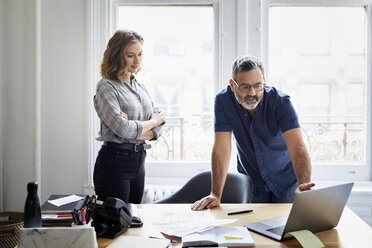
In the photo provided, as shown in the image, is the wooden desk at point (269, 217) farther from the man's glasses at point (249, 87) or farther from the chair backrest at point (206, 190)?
the man's glasses at point (249, 87)

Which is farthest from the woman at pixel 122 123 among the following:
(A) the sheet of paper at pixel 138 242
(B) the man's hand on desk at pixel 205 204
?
(A) the sheet of paper at pixel 138 242

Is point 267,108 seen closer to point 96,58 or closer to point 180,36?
point 180,36

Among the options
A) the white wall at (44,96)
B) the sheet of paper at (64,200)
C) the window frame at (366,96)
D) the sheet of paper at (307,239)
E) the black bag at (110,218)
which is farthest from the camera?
the window frame at (366,96)

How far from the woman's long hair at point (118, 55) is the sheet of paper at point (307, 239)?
4.71ft

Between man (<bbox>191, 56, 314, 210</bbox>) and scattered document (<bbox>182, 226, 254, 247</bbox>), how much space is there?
47 cm

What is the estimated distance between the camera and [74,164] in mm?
3230

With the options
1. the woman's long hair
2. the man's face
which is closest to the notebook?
the woman's long hair

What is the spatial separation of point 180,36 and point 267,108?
4.37ft

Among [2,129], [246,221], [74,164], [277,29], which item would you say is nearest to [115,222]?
[246,221]

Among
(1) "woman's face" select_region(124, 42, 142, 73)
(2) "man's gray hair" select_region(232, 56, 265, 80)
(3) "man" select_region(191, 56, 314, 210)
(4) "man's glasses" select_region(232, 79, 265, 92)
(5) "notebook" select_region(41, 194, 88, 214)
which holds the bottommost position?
(5) "notebook" select_region(41, 194, 88, 214)

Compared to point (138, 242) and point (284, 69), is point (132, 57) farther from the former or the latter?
point (284, 69)

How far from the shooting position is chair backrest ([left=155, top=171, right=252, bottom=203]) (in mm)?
2541

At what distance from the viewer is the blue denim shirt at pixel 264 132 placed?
7.50ft

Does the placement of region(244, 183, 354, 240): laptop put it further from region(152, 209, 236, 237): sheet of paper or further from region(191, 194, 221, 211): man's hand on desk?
region(191, 194, 221, 211): man's hand on desk
